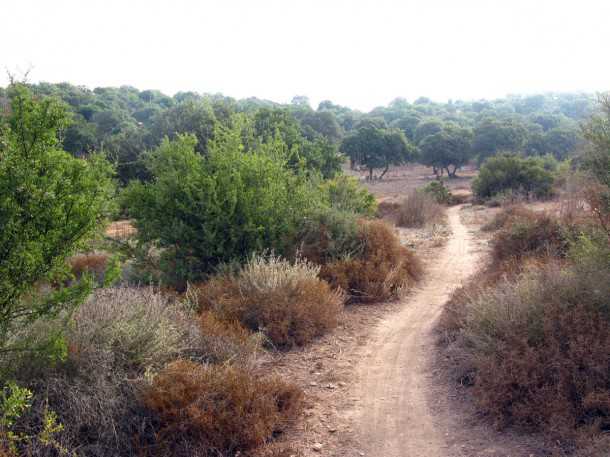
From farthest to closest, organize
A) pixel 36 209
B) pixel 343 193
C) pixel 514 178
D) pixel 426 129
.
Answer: pixel 426 129 → pixel 514 178 → pixel 343 193 → pixel 36 209

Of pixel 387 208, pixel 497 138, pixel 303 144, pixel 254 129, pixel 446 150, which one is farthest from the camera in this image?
pixel 497 138

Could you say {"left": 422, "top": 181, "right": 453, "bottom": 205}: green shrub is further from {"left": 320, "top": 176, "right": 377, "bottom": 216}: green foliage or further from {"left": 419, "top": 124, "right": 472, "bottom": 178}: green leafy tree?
{"left": 419, "top": 124, "right": 472, "bottom": 178}: green leafy tree

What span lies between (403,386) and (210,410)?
7.39ft

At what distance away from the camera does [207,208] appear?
8.82m

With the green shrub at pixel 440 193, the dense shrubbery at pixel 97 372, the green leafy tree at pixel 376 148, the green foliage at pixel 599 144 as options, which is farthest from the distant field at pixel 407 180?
the dense shrubbery at pixel 97 372

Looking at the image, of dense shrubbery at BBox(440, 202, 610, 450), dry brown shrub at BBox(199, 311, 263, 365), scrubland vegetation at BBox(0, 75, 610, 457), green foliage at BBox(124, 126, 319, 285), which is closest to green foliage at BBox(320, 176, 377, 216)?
green foliage at BBox(124, 126, 319, 285)

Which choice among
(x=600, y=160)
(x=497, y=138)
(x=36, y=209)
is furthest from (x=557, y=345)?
(x=497, y=138)

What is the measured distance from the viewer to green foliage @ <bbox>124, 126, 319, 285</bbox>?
8969 millimetres

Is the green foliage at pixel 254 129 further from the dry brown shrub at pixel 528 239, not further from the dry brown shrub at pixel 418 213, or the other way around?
the dry brown shrub at pixel 418 213

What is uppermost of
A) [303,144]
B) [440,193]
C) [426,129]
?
[426,129]

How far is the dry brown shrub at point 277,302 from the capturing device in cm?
693

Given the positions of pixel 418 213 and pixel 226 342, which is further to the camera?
pixel 418 213

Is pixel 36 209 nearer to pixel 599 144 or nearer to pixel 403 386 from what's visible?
pixel 403 386

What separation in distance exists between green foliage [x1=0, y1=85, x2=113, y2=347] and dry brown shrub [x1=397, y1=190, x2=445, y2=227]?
1722 centimetres
